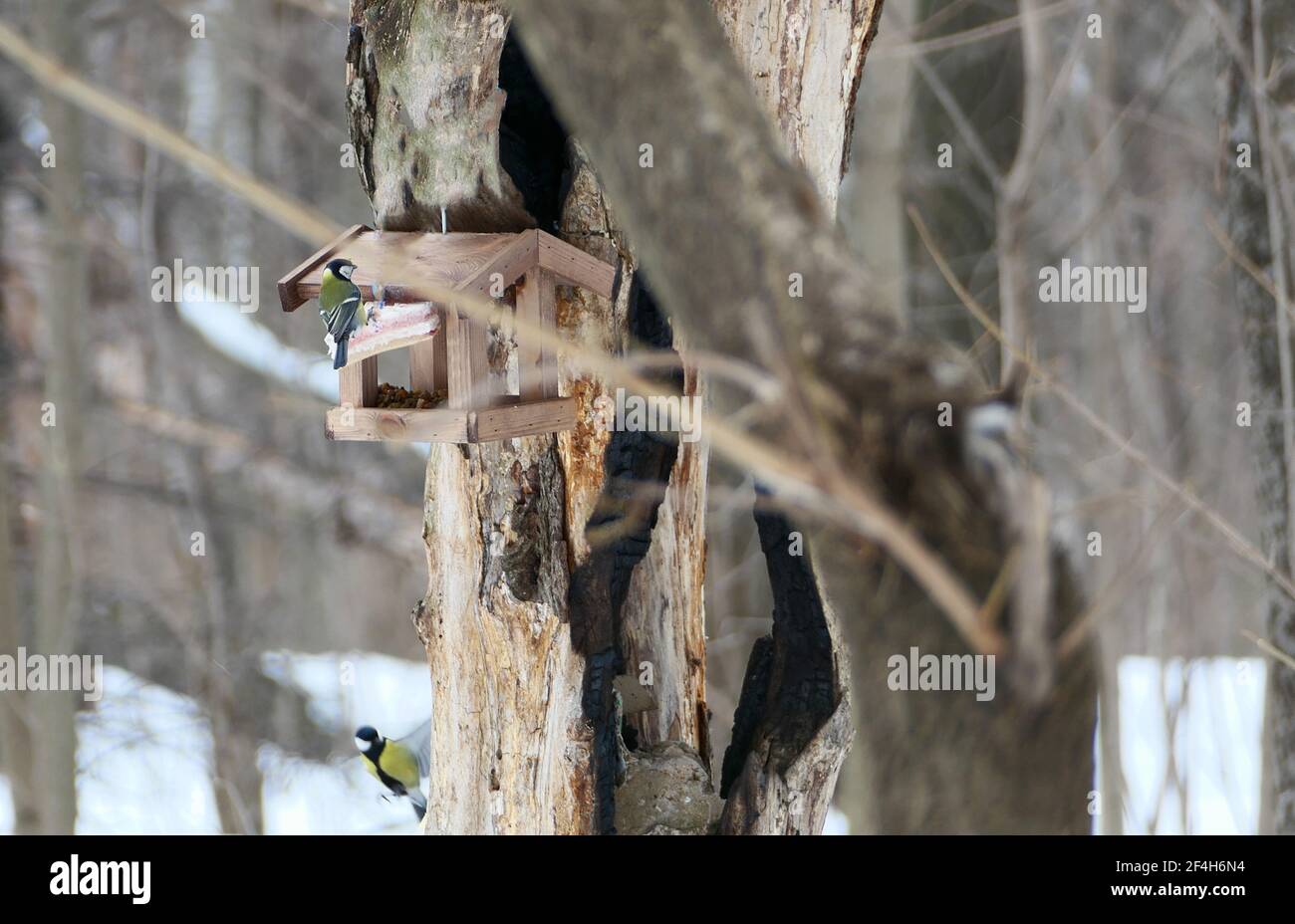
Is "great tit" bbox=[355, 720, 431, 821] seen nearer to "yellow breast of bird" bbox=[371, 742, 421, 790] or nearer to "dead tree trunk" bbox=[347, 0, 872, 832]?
"yellow breast of bird" bbox=[371, 742, 421, 790]

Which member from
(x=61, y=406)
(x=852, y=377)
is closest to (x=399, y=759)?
(x=852, y=377)

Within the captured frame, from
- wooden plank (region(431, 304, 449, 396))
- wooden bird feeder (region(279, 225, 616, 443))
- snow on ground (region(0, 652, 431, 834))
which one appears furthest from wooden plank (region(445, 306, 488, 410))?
snow on ground (region(0, 652, 431, 834))

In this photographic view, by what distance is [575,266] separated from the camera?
6.72 feet

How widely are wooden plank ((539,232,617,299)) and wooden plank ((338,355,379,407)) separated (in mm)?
360

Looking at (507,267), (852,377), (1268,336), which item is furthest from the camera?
(1268,336)

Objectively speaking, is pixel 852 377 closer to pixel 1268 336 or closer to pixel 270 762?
pixel 1268 336

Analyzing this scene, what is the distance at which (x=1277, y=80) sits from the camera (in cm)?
289

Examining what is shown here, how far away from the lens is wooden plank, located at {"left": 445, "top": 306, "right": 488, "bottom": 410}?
6.24 feet

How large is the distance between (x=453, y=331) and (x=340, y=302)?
19cm

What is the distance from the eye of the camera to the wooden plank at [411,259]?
187cm

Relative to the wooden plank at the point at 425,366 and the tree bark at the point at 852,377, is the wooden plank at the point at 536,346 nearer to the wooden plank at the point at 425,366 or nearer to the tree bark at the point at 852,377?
the wooden plank at the point at 425,366

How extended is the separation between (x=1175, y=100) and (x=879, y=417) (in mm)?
6430

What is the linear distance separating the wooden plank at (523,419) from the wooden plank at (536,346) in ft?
0.12

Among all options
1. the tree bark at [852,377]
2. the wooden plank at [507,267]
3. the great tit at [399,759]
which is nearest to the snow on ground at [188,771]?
the great tit at [399,759]
